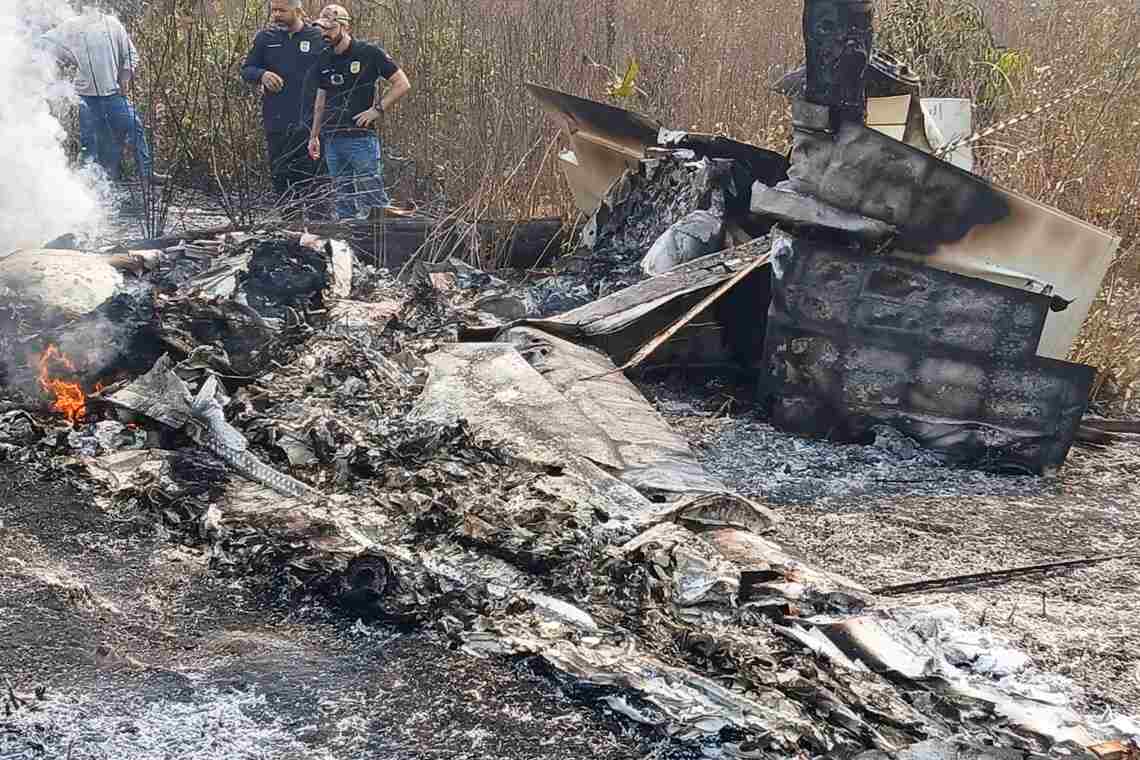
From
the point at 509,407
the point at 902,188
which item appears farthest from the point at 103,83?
the point at 902,188

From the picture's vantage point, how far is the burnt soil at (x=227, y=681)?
8.67 feet

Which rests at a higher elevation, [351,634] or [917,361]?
[917,361]

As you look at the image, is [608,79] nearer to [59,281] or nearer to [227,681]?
[59,281]

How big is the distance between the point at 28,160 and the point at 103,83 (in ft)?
6.05

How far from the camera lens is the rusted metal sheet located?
15.8 feet

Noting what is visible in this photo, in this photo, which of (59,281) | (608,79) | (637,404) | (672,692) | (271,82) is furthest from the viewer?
(608,79)

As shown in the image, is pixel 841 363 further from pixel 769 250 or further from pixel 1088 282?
pixel 1088 282

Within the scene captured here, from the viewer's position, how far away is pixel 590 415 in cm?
427

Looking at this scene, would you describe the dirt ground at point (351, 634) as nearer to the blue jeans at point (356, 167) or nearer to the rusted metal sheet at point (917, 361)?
the rusted metal sheet at point (917, 361)

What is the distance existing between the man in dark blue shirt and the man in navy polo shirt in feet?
0.36

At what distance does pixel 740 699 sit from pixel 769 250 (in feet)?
11.0

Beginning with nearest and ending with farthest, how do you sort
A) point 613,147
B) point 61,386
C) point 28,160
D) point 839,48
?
point 61,386, point 839,48, point 28,160, point 613,147

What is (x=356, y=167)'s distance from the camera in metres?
8.07

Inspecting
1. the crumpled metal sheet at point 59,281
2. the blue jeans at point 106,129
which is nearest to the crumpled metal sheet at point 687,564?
the crumpled metal sheet at point 59,281
